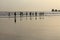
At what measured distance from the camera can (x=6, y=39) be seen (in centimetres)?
1414

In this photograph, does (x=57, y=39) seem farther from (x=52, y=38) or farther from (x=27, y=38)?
(x=27, y=38)

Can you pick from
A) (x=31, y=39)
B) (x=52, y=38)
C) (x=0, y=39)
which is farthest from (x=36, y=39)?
(x=0, y=39)

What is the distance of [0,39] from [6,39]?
1.36 feet

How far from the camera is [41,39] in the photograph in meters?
14.2

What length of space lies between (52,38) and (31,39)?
1610 millimetres

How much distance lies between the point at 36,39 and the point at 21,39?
1042 mm

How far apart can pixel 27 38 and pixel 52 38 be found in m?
1.80

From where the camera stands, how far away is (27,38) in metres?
14.5

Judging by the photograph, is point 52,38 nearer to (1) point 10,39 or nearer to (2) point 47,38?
(2) point 47,38

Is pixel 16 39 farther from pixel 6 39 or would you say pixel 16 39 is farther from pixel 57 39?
pixel 57 39

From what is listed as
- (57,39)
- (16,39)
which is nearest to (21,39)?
(16,39)

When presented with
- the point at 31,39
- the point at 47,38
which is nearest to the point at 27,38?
the point at 31,39

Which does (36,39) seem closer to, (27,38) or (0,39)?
(27,38)

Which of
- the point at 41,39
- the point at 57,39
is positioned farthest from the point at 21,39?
the point at 57,39
